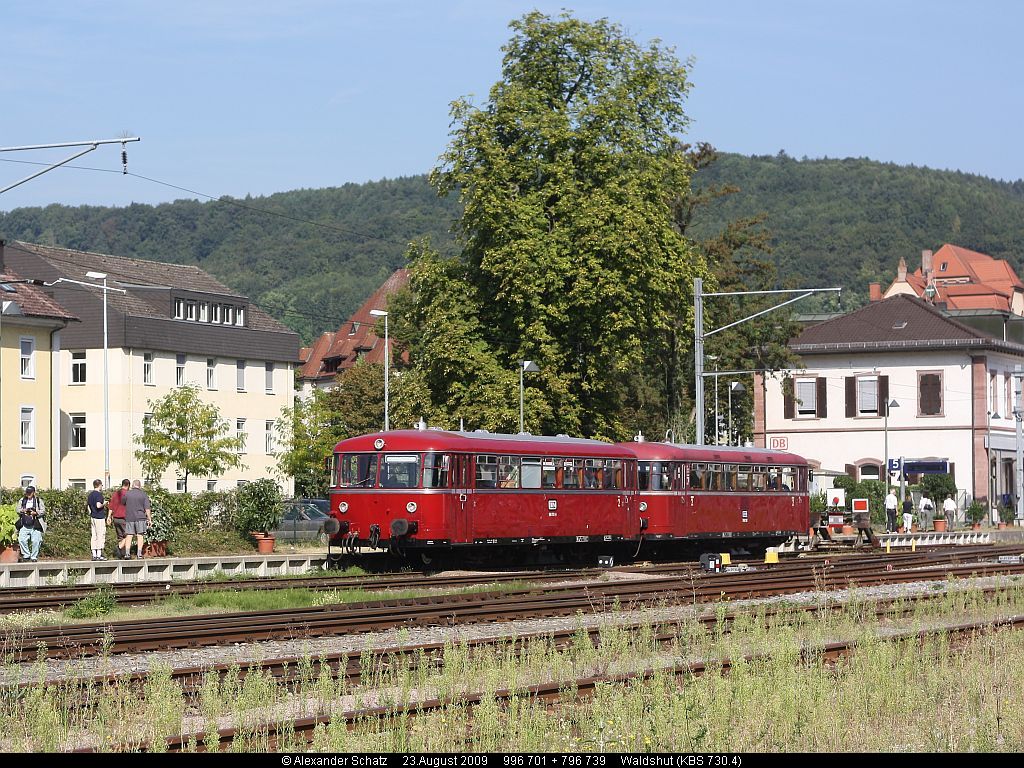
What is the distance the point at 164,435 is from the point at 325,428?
10.8m

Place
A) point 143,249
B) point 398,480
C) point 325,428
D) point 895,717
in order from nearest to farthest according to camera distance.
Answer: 1. point 895,717
2. point 398,480
3. point 325,428
4. point 143,249

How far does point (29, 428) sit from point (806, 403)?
3564cm

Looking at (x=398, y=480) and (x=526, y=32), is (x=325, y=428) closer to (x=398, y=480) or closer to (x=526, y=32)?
(x=526, y=32)

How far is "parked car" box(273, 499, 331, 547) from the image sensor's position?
43188 mm

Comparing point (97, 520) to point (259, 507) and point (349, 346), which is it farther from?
point (349, 346)

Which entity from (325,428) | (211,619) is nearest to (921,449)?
(325,428)

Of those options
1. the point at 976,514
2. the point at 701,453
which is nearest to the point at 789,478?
the point at 701,453

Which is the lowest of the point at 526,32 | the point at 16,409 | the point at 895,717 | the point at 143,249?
the point at 895,717

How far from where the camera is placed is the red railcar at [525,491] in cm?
3122

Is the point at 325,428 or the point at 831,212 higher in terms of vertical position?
the point at 831,212

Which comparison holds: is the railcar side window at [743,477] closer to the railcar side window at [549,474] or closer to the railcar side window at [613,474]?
the railcar side window at [613,474]

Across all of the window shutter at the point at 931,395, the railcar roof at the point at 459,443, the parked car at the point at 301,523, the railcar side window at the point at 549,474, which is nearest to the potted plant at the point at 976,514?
the window shutter at the point at 931,395

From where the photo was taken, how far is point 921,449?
73375mm

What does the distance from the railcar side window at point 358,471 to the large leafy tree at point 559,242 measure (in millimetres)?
13501
